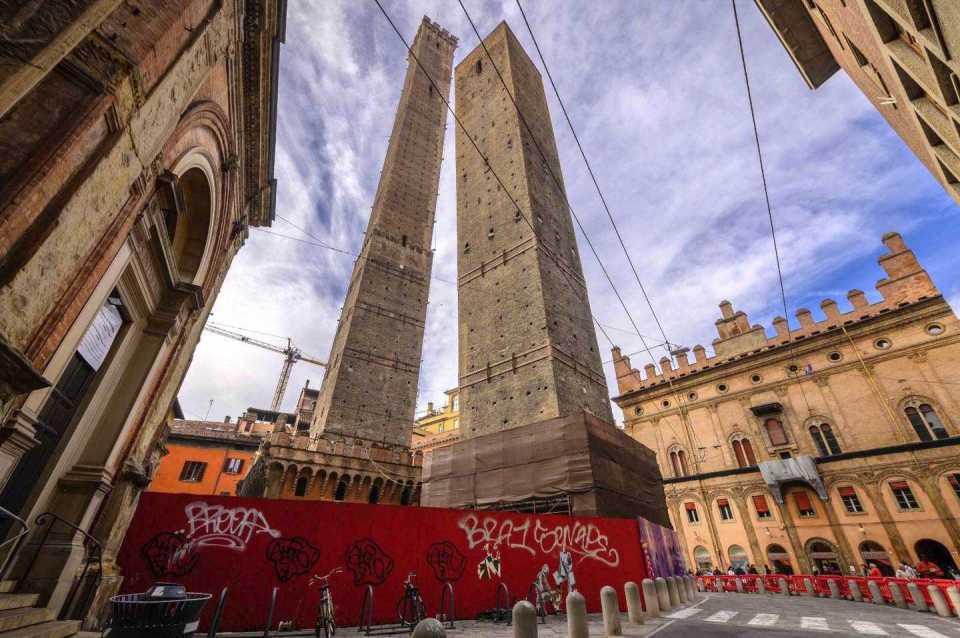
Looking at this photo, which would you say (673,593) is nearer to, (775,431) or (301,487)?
(301,487)

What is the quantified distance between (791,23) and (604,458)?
13.5m

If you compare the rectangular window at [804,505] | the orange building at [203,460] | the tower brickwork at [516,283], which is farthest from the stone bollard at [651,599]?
the orange building at [203,460]

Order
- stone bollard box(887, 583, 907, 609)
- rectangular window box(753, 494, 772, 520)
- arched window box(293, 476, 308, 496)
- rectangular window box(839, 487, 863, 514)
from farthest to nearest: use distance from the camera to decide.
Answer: rectangular window box(753, 494, 772, 520)
rectangular window box(839, 487, 863, 514)
arched window box(293, 476, 308, 496)
stone bollard box(887, 583, 907, 609)

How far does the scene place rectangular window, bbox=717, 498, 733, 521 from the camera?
2328cm

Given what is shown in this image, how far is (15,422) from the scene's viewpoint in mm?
3871

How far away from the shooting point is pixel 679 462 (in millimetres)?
26219

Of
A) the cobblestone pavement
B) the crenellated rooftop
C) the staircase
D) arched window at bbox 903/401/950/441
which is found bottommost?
the cobblestone pavement

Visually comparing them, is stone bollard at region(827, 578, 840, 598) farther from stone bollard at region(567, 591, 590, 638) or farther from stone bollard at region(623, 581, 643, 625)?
stone bollard at region(567, 591, 590, 638)

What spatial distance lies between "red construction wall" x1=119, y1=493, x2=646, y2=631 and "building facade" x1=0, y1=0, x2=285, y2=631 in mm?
667

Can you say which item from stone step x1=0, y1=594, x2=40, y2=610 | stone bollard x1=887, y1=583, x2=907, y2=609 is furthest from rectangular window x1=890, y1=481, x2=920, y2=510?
stone step x1=0, y1=594, x2=40, y2=610

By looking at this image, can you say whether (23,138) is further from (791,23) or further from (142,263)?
(791,23)

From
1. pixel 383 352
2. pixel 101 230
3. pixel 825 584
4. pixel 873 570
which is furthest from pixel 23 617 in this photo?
pixel 873 570

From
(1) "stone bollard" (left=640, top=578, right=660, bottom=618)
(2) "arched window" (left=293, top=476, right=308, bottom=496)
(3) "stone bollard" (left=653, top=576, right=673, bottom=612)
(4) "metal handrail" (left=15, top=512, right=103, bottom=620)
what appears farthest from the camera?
(2) "arched window" (left=293, top=476, right=308, bottom=496)

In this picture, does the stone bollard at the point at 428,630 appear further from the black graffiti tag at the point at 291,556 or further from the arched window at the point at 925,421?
the arched window at the point at 925,421
